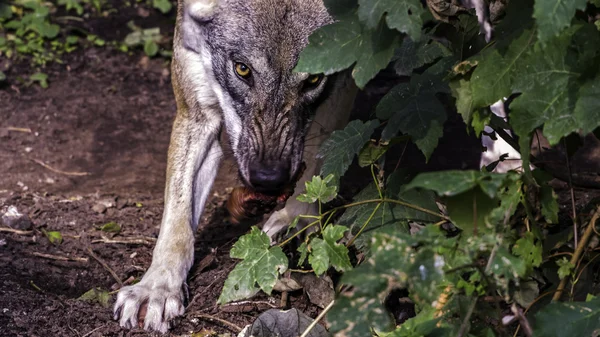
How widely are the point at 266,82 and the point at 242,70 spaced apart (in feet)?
0.57

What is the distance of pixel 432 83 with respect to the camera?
2977 mm

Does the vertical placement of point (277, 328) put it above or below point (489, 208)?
below

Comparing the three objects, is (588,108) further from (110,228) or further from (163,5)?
(163,5)

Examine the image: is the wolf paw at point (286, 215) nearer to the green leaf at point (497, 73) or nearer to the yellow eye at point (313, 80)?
the yellow eye at point (313, 80)

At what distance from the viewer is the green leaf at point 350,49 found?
252 cm

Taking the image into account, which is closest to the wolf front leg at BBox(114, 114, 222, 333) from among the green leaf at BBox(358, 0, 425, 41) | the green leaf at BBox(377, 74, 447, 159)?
the green leaf at BBox(377, 74, 447, 159)

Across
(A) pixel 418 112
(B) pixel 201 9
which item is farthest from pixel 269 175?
(A) pixel 418 112

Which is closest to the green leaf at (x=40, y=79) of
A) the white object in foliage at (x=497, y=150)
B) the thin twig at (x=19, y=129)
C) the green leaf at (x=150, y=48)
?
the thin twig at (x=19, y=129)

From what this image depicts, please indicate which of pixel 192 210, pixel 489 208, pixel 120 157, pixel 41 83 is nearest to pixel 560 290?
pixel 489 208

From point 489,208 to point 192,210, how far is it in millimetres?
2282

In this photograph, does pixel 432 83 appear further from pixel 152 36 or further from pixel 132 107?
pixel 152 36

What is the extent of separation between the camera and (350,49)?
256 cm

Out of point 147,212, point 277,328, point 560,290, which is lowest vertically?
point 147,212

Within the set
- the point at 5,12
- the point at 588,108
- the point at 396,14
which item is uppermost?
the point at 396,14
